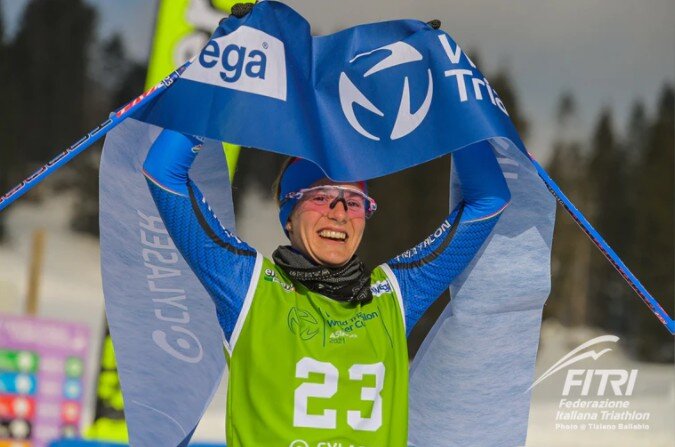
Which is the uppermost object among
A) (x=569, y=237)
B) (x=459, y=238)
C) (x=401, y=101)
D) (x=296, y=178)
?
(x=401, y=101)

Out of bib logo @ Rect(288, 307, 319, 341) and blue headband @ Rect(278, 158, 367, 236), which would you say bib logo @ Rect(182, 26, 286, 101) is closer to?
blue headband @ Rect(278, 158, 367, 236)

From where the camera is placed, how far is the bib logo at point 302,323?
6.43 feet

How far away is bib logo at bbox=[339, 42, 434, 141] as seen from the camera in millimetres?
2072

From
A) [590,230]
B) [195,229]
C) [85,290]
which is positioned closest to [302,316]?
[195,229]

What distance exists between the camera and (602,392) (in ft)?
12.5

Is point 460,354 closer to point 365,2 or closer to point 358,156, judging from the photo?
point 358,156

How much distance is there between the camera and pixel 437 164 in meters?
3.94

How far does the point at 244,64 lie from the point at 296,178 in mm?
263

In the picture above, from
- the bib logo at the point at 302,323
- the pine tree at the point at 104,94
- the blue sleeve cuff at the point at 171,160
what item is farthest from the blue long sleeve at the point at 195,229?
the pine tree at the point at 104,94

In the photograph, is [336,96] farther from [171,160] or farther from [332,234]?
[171,160]

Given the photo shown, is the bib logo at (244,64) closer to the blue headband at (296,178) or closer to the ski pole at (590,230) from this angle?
the blue headband at (296,178)

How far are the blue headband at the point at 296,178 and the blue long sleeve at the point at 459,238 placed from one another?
20cm

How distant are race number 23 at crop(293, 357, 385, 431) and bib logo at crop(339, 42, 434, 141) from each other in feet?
1.56

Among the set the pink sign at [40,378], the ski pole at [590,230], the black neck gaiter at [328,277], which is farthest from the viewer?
the pink sign at [40,378]
